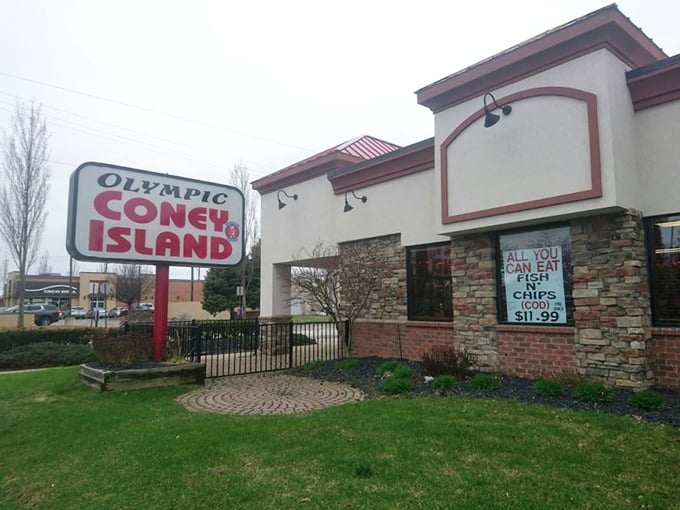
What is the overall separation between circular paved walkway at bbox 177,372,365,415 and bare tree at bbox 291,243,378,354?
2234mm

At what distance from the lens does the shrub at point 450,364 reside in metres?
7.95

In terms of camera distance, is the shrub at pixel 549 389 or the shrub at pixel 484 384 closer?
the shrub at pixel 549 389

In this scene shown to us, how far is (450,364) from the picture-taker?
802cm

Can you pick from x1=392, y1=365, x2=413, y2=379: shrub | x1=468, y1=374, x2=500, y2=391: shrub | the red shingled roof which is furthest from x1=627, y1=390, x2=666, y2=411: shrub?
the red shingled roof

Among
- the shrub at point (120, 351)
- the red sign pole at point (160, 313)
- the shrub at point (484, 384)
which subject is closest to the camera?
the shrub at point (484, 384)

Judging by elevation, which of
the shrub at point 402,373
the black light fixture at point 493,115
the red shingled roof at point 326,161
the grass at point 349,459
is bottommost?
the grass at point 349,459

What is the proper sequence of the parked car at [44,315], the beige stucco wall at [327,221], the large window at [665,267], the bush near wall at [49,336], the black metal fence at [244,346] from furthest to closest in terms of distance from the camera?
1. the parked car at [44,315]
2. the bush near wall at [49,336]
3. the beige stucco wall at [327,221]
4. the black metal fence at [244,346]
5. the large window at [665,267]

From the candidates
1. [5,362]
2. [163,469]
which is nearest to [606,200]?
[163,469]

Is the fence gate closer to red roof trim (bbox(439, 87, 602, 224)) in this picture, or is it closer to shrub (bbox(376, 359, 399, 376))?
shrub (bbox(376, 359, 399, 376))

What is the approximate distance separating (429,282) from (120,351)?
262 inches

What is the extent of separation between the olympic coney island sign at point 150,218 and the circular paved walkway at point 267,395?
288 cm

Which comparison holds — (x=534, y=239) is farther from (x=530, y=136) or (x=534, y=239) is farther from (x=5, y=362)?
(x=5, y=362)

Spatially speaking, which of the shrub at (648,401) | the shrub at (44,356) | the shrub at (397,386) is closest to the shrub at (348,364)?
the shrub at (397,386)

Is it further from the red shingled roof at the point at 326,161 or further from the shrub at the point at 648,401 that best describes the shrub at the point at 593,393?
the red shingled roof at the point at 326,161
